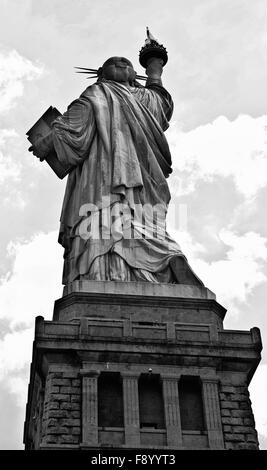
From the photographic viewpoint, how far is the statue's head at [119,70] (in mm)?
47469

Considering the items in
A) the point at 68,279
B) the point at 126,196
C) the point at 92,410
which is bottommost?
the point at 92,410

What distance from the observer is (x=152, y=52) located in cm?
5041

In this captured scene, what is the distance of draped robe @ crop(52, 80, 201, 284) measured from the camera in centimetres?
3984

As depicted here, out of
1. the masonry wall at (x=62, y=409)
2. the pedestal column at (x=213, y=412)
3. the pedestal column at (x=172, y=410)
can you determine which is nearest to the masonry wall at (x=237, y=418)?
the pedestal column at (x=213, y=412)

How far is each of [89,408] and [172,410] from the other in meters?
2.64

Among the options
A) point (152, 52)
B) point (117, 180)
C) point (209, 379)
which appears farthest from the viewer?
point (152, 52)

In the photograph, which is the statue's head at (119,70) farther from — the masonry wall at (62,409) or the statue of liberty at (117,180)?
the masonry wall at (62,409)

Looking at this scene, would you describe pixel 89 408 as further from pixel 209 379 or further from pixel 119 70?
pixel 119 70

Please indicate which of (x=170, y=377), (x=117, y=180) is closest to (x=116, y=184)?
(x=117, y=180)

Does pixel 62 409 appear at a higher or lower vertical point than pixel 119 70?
lower
